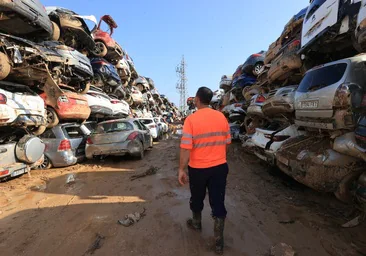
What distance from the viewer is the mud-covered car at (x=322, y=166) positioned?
2.82 meters

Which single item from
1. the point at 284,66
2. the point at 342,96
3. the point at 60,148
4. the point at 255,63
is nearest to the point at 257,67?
the point at 255,63

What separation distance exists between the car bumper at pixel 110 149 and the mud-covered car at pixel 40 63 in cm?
242

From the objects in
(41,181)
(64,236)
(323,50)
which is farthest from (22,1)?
(323,50)

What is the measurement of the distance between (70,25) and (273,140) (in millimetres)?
8422

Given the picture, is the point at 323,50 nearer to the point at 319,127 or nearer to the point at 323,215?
the point at 319,127

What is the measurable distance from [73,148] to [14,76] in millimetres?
2526

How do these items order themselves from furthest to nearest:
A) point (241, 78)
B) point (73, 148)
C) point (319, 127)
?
point (241, 78) → point (73, 148) → point (319, 127)

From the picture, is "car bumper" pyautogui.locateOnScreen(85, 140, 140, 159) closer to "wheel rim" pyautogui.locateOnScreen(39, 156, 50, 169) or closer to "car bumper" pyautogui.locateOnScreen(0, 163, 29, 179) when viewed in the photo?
"wheel rim" pyautogui.locateOnScreen(39, 156, 50, 169)

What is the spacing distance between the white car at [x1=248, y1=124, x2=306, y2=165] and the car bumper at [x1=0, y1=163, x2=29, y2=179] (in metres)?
5.43

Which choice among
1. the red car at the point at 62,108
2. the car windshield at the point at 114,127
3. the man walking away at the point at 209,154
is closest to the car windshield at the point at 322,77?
the man walking away at the point at 209,154

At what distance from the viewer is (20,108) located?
5.06 m

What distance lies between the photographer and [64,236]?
9.45 ft

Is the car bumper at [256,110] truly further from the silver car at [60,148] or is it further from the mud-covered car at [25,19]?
the mud-covered car at [25,19]

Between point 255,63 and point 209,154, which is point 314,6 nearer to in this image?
point 209,154
